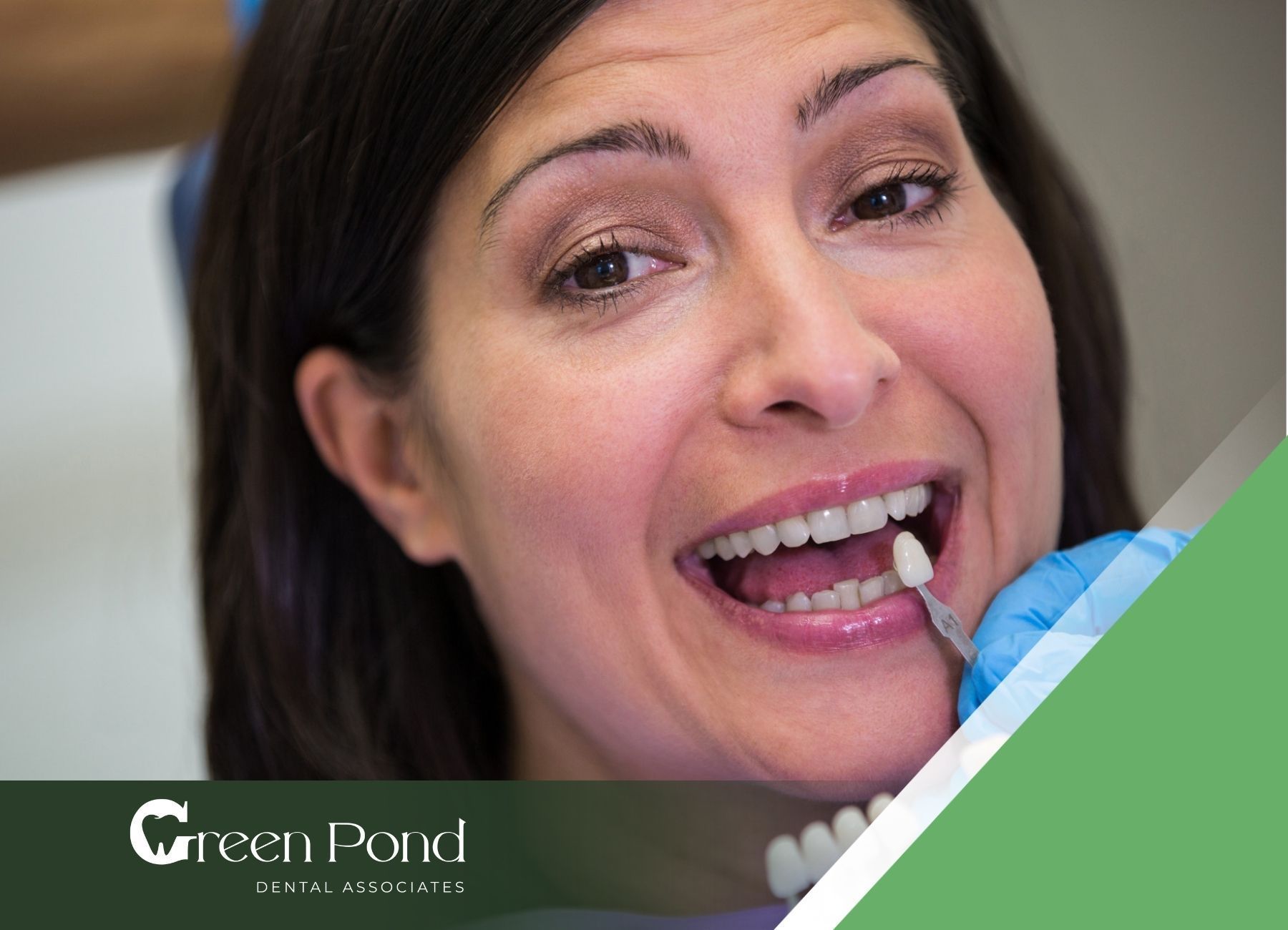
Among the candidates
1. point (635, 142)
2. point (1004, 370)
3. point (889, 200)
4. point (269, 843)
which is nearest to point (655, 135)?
point (635, 142)

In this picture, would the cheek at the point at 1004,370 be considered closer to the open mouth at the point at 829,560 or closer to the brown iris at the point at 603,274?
the open mouth at the point at 829,560

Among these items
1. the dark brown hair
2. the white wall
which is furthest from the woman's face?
the white wall

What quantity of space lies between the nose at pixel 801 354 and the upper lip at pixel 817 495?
0.05 m

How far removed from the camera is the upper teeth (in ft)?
3.28

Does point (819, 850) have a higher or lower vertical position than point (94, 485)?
lower

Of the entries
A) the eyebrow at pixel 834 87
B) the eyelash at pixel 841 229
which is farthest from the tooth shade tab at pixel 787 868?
the eyebrow at pixel 834 87

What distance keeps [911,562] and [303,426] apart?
0.62 m

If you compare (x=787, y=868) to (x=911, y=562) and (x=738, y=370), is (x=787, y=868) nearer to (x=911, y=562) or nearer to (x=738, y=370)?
(x=911, y=562)

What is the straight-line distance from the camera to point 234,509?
4.47 ft

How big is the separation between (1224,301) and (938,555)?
67 cm

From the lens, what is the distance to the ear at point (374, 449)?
116 cm

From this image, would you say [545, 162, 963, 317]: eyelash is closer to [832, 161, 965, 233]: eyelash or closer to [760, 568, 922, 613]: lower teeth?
[832, 161, 965, 233]: eyelash

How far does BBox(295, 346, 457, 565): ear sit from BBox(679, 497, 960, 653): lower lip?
27cm

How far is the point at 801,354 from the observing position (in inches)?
36.2
